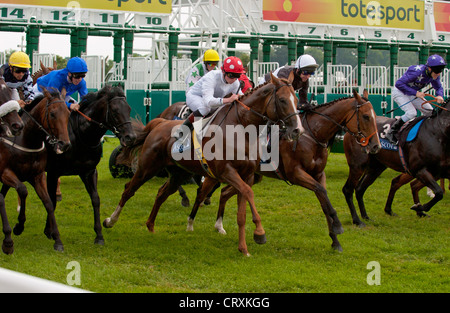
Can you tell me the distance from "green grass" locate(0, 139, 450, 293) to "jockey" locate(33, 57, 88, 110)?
1.60 meters

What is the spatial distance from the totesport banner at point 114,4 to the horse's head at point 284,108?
860 centimetres

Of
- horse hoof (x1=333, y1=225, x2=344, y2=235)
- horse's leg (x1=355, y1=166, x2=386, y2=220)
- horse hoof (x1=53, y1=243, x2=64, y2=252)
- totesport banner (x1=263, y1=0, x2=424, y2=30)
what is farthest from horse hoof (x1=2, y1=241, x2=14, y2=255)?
totesport banner (x1=263, y1=0, x2=424, y2=30)

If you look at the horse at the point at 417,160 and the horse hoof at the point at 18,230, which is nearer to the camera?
the horse hoof at the point at 18,230

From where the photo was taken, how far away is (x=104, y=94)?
652 centimetres

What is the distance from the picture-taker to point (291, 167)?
260 inches

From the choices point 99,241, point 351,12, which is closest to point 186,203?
point 99,241

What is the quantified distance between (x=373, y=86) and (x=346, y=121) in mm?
8538

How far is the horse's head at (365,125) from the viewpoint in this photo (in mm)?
6676

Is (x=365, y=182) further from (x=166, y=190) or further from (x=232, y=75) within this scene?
(x=232, y=75)

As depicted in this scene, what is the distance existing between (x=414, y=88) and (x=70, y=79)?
4.57 meters

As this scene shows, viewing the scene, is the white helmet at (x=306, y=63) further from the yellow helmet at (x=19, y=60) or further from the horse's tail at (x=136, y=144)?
the yellow helmet at (x=19, y=60)

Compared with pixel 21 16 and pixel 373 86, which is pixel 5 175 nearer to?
pixel 21 16

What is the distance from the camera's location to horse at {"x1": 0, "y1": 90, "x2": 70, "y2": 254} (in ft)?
19.5

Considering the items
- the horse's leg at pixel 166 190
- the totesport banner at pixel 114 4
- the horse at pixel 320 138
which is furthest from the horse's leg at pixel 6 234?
the totesport banner at pixel 114 4
